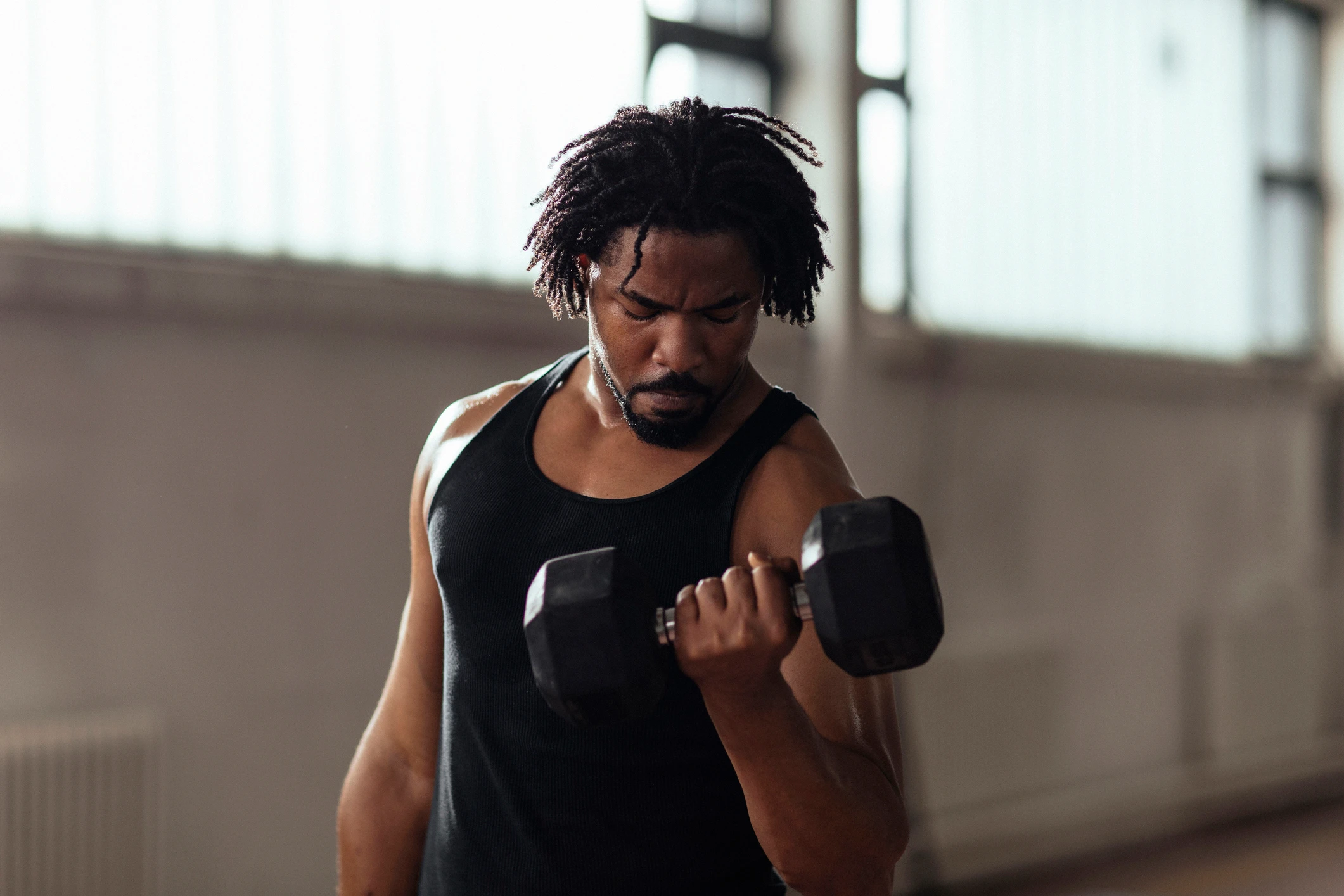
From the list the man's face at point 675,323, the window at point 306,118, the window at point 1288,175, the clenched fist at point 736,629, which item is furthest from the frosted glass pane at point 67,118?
the window at point 1288,175

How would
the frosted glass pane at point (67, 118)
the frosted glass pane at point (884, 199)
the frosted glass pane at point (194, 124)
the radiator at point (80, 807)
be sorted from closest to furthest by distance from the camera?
the radiator at point (80, 807), the frosted glass pane at point (67, 118), the frosted glass pane at point (194, 124), the frosted glass pane at point (884, 199)

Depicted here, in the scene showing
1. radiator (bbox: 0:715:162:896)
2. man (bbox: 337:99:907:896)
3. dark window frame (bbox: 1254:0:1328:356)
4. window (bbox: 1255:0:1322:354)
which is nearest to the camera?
man (bbox: 337:99:907:896)

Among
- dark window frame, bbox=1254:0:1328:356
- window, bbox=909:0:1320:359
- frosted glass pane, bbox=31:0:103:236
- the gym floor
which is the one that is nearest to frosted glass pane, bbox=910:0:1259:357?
window, bbox=909:0:1320:359

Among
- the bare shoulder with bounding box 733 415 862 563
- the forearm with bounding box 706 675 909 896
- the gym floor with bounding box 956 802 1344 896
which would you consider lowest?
the gym floor with bounding box 956 802 1344 896

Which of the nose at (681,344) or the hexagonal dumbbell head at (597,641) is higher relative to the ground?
the nose at (681,344)

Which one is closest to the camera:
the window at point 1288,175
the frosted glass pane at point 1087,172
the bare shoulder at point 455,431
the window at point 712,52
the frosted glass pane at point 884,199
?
the bare shoulder at point 455,431

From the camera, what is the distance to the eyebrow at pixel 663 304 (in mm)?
966

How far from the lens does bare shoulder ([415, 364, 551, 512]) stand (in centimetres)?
113

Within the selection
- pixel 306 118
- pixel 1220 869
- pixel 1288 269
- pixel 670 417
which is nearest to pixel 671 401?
pixel 670 417

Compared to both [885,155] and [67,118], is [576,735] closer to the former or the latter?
A: [67,118]

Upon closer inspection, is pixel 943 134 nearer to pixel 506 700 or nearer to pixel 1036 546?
pixel 1036 546

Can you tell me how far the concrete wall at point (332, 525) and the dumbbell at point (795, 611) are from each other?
149 centimetres

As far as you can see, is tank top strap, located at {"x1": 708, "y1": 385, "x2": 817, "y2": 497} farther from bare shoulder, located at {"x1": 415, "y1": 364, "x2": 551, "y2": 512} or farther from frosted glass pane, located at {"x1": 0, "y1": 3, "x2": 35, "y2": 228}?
frosted glass pane, located at {"x1": 0, "y1": 3, "x2": 35, "y2": 228}

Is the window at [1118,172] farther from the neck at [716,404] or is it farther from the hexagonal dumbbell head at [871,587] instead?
the hexagonal dumbbell head at [871,587]
